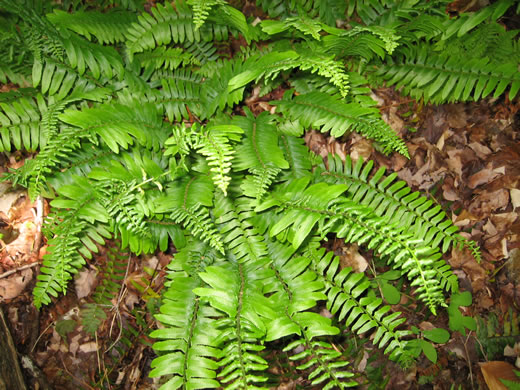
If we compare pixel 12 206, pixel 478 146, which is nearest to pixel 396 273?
pixel 478 146

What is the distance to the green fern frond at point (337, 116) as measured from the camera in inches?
106

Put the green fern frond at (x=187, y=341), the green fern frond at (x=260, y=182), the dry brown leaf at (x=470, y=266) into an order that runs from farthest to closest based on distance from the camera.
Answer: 1. the dry brown leaf at (x=470, y=266)
2. the green fern frond at (x=260, y=182)
3. the green fern frond at (x=187, y=341)

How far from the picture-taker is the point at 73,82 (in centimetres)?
315

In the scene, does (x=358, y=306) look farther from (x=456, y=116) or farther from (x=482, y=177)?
(x=456, y=116)

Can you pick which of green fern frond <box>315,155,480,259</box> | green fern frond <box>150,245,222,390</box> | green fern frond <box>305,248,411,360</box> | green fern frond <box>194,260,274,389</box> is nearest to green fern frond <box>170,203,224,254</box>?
green fern frond <box>194,260,274,389</box>

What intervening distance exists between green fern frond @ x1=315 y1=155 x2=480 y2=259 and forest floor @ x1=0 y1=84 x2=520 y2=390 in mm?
464

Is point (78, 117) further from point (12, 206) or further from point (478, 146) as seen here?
point (478, 146)

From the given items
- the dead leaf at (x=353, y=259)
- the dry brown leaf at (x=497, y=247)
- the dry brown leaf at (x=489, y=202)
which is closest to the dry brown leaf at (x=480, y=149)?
the dry brown leaf at (x=489, y=202)

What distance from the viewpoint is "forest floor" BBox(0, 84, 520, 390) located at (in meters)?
2.96

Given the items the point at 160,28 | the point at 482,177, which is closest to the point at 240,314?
the point at 160,28

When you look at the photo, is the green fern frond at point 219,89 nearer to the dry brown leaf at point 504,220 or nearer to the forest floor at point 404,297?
the forest floor at point 404,297

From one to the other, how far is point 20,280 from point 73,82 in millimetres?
1959

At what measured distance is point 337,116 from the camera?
2.83m

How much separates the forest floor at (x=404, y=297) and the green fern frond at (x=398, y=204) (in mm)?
464
